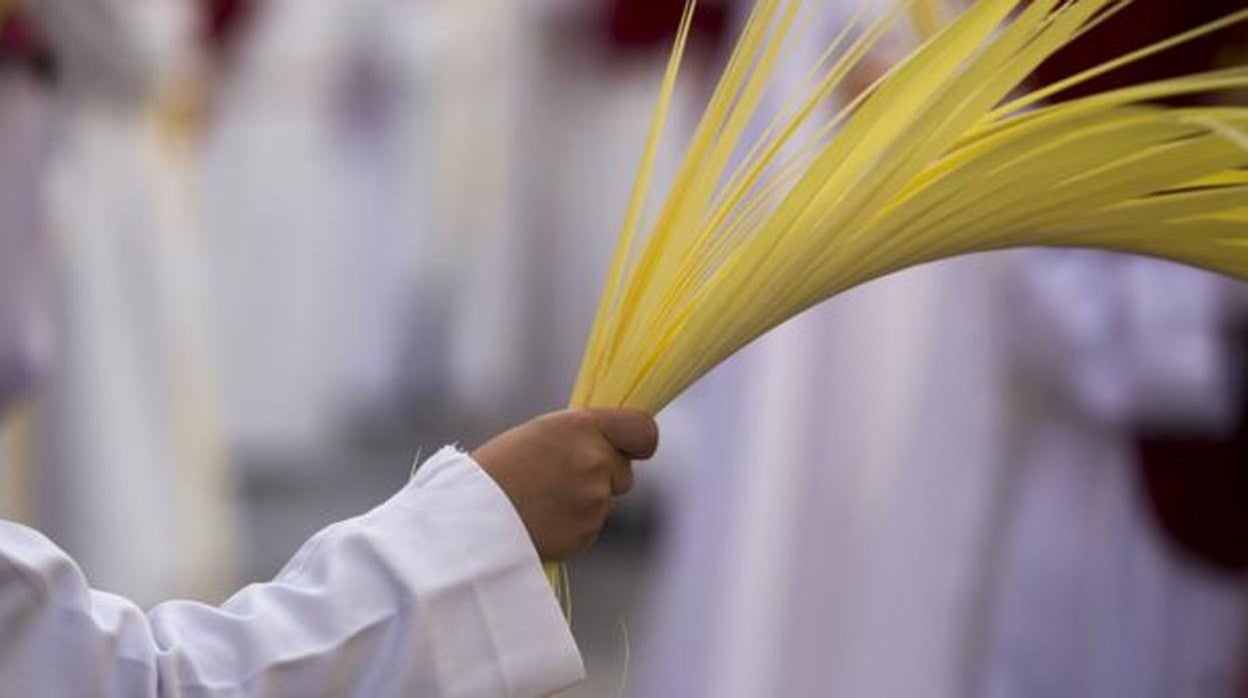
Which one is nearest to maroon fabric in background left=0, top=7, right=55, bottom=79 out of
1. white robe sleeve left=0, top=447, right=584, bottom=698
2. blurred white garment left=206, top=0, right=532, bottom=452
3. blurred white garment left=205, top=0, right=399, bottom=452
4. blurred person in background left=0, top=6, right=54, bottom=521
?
blurred person in background left=0, top=6, right=54, bottom=521

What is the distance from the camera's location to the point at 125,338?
4.39 metres

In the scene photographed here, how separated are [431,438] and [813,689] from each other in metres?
4.35

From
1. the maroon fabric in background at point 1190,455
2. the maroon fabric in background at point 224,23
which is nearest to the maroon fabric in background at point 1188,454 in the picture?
the maroon fabric in background at point 1190,455

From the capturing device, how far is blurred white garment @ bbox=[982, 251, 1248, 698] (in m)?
2.79

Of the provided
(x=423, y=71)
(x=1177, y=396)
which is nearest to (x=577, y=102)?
(x=423, y=71)

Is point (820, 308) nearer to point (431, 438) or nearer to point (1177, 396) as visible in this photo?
point (1177, 396)

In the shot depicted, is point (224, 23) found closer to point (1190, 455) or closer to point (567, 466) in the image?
point (1190, 455)

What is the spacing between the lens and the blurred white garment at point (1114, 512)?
9.14ft

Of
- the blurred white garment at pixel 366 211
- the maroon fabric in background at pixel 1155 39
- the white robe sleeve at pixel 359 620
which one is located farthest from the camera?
the blurred white garment at pixel 366 211

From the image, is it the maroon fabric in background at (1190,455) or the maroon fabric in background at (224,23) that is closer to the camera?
the maroon fabric in background at (1190,455)

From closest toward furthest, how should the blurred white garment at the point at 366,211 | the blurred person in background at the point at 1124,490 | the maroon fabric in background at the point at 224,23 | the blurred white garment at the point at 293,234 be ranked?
the blurred person in background at the point at 1124,490, the maroon fabric in background at the point at 224,23, the blurred white garment at the point at 366,211, the blurred white garment at the point at 293,234

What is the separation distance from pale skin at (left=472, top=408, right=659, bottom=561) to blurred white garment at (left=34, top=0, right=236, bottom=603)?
248cm

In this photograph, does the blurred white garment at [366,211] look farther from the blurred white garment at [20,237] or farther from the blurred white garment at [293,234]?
the blurred white garment at [20,237]

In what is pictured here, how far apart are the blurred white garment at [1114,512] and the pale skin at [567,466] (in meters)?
1.46
